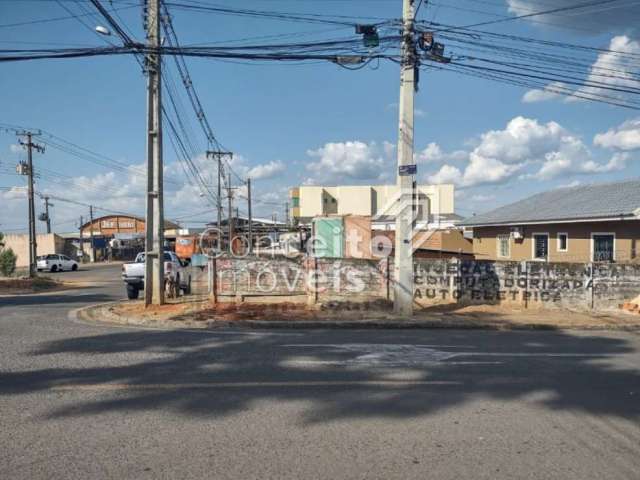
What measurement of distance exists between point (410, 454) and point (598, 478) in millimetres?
1455

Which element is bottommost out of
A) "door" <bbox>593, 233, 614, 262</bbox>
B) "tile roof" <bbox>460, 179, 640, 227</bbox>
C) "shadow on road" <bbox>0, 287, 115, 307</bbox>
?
"shadow on road" <bbox>0, 287, 115, 307</bbox>

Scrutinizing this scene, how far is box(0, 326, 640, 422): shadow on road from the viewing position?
538 cm

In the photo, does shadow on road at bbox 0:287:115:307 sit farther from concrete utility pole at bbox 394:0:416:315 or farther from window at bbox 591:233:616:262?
window at bbox 591:233:616:262

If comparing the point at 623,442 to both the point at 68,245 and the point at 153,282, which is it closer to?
the point at 153,282

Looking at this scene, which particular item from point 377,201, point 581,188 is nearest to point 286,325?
point 581,188

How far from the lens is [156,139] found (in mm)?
13328

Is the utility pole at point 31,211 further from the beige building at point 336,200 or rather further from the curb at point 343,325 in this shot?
the beige building at point 336,200

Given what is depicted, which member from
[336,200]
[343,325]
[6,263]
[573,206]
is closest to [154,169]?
[343,325]

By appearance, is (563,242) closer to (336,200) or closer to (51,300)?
(51,300)

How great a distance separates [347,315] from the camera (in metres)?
12.6

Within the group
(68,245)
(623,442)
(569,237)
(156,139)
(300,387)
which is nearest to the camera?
(623,442)

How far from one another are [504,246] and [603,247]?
541cm

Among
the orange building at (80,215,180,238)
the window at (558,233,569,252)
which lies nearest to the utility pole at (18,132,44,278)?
the window at (558,233,569,252)

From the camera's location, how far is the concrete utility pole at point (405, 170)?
39.7ft
